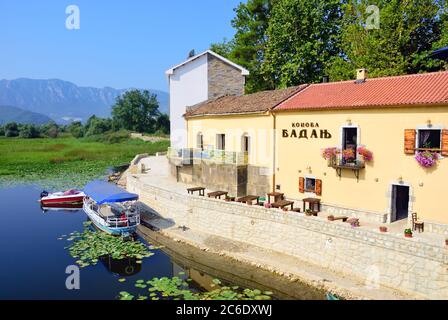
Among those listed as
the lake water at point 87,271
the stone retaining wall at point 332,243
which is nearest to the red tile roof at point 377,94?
the stone retaining wall at point 332,243

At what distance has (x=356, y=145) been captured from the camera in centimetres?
1766

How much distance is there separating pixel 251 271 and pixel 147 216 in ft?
34.5

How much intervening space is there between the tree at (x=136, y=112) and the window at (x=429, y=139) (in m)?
82.9

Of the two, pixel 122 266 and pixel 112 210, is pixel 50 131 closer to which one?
pixel 112 210

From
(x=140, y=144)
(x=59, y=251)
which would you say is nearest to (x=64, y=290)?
(x=59, y=251)

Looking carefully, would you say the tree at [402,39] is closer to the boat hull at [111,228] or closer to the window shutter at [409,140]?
the window shutter at [409,140]

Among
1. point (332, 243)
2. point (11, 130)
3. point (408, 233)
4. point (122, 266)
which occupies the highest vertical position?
point (11, 130)

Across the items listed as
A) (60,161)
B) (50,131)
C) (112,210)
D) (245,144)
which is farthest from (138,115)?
(245,144)

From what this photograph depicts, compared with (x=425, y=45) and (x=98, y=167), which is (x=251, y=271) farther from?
(x=98, y=167)

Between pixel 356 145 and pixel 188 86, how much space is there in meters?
17.4

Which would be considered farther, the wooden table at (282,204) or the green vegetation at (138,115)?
the green vegetation at (138,115)

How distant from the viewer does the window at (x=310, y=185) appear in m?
19.4

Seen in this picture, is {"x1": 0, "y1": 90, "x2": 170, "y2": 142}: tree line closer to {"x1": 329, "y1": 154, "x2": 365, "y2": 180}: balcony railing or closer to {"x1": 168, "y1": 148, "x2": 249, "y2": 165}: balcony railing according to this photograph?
{"x1": 168, "y1": 148, "x2": 249, "y2": 165}: balcony railing

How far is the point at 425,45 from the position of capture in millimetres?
27594
